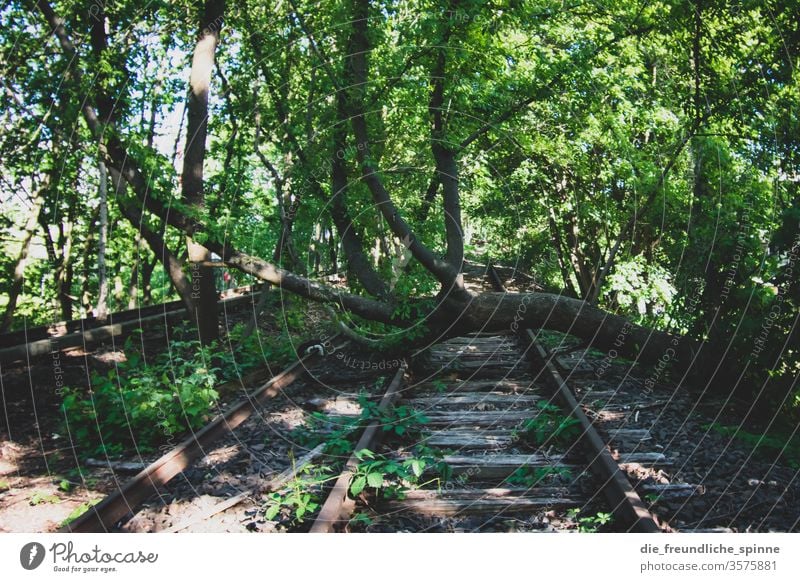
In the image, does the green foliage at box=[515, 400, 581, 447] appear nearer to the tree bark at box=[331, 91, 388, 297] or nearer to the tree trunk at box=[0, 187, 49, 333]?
the tree bark at box=[331, 91, 388, 297]

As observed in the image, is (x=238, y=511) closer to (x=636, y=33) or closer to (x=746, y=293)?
(x=746, y=293)

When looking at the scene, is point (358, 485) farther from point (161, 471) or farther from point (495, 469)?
point (161, 471)

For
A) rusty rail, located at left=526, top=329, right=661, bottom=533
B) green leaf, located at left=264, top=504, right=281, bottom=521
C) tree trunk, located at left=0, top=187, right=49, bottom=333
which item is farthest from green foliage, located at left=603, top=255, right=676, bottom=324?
tree trunk, located at left=0, top=187, right=49, bottom=333

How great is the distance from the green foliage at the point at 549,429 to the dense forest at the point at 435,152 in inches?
65.6

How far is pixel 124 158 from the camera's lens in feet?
24.7

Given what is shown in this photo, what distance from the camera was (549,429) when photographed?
5.32m

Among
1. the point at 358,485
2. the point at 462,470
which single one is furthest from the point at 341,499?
the point at 462,470

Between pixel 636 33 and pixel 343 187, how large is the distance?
4.75 m

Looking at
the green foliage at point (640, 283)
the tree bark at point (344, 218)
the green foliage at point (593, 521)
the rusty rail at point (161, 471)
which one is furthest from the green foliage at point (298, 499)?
the green foliage at point (640, 283)

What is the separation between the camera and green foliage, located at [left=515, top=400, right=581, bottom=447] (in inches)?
202
